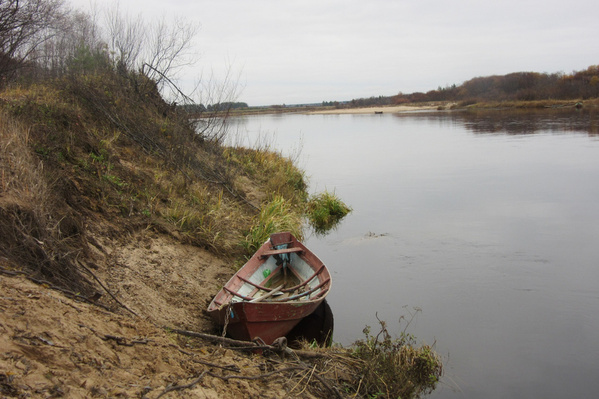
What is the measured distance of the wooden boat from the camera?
21.7ft

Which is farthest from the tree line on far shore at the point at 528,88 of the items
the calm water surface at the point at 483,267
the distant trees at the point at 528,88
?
the calm water surface at the point at 483,267

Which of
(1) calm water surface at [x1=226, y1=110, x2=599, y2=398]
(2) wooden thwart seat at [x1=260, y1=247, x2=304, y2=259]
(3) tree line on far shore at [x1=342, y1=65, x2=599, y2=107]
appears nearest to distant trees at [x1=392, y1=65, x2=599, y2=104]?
(3) tree line on far shore at [x1=342, y1=65, x2=599, y2=107]

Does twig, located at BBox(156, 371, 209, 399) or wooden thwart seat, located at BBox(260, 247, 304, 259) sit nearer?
twig, located at BBox(156, 371, 209, 399)

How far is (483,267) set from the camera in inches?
426

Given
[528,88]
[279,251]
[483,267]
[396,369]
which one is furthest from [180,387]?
[528,88]

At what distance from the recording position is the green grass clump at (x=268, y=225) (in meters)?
10.8

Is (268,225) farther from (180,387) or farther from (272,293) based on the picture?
(180,387)

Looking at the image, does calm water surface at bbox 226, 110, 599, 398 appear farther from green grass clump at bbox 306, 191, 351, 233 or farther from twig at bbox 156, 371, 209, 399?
twig at bbox 156, 371, 209, 399

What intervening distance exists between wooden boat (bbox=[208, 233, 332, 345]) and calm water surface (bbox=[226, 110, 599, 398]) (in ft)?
3.03

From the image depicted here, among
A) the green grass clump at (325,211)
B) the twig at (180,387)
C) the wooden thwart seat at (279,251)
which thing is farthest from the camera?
the green grass clump at (325,211)

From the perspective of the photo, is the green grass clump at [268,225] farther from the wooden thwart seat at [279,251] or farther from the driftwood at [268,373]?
the driftwood at [268,373]

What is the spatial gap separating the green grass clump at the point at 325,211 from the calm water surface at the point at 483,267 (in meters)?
0.48

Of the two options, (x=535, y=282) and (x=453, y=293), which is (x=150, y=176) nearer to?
(x=453, y=293)

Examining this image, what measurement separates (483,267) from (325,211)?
6.54 metres
